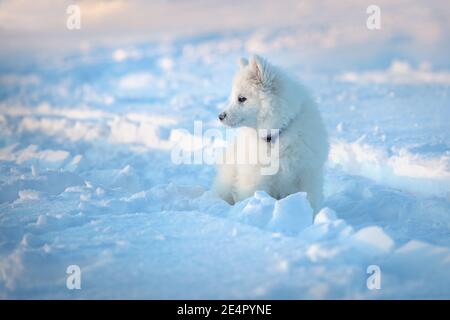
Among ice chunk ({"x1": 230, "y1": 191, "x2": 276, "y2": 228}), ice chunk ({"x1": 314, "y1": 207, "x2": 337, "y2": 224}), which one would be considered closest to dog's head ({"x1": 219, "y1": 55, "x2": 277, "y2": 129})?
ice chunk ({"x1": 230, "y1": 191, "x2": 276, "y2": 228})

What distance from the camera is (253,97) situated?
552cm

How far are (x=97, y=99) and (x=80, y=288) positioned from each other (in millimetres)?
13558

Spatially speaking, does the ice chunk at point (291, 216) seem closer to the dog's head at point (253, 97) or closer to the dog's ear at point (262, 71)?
the dog's head at point (253, 97)

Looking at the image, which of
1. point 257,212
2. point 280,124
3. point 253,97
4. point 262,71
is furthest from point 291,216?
point 262,71

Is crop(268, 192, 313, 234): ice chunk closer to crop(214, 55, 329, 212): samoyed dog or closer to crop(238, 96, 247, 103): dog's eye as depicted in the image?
crop(214, 55, 329, 212): samoyed dog

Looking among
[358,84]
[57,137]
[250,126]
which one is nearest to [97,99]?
[57,137]

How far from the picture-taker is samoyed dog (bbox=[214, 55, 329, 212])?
17.8 feet

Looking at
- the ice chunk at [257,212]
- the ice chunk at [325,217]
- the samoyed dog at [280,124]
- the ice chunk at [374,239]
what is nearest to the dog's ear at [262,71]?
the samoyed dog at [280,124]

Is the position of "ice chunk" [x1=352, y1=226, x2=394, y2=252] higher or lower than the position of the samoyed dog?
lower

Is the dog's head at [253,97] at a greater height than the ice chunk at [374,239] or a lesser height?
greater

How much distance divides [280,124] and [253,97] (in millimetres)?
427

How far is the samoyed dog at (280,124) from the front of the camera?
5.44m
